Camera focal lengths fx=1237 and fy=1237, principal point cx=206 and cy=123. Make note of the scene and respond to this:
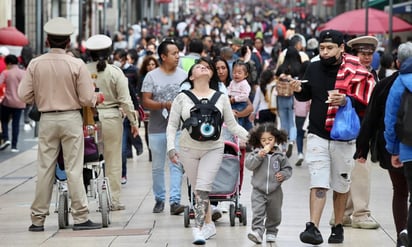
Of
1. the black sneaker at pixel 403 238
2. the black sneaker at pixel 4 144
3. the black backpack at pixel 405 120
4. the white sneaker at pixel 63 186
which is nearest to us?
the black backpack at pixel 405 120

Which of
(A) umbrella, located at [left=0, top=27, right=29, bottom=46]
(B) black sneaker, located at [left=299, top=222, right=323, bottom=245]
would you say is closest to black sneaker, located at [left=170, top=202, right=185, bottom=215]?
(B) black sneaker, located at [left=299, top=222, right=323, bottom=245]

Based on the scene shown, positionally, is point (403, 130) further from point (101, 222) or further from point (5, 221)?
point (5, 221)

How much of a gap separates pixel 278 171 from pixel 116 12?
155ft

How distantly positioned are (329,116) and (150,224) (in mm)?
2608

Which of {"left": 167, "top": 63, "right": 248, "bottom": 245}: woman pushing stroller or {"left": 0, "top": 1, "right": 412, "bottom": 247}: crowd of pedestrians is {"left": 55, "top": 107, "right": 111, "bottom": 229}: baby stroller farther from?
{"left": 167, "top": 63, "right": 248, "bottom": 245}: woman pushing stroller

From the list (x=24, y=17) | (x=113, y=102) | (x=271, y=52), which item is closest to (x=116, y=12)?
(x=24, y=17)

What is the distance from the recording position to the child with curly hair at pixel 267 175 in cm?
1129

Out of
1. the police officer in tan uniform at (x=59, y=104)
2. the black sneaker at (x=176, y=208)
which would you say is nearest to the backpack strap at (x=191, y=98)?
the police officer in tan uniform at (x=59, y=104)

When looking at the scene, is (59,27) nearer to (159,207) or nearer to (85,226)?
(85,226)

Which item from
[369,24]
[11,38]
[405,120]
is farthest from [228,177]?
[369,24]

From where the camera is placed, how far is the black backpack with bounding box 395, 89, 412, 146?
9414 mm

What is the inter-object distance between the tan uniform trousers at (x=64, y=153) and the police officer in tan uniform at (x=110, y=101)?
159 cm

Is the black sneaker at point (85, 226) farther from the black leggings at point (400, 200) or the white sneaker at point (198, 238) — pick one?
the black leggings at point (400, 200)

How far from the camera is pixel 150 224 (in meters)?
12.8
